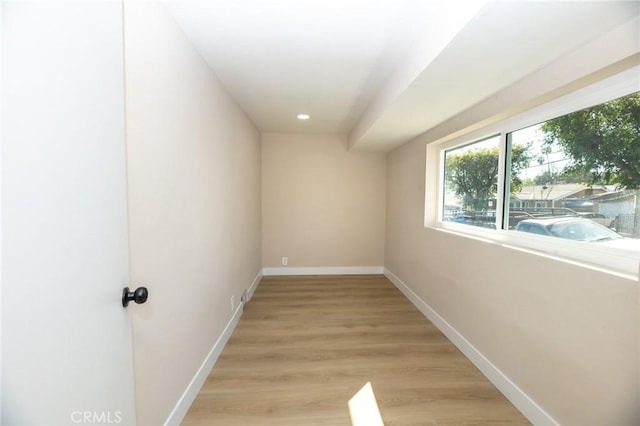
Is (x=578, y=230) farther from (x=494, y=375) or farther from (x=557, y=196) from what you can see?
(x=494, y=375)

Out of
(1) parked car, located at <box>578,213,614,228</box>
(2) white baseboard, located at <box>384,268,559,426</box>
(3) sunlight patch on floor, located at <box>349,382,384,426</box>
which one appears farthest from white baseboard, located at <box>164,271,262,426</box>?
(1) parked car, located at <box>578,213,614,228</box>

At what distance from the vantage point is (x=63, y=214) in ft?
2.08

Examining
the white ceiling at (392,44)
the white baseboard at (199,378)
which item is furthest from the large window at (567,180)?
the white baseboard at (199,378)

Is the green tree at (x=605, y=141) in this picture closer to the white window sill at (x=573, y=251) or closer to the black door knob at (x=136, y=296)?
the white window sill at (x=573, y=251)

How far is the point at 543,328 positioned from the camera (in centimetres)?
144

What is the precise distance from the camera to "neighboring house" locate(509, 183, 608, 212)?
54.1 inches

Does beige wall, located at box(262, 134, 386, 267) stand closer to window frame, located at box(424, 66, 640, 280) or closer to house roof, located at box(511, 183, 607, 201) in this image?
window frame, located at box(424, 66, 640, 280)

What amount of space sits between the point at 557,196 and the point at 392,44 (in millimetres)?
1408

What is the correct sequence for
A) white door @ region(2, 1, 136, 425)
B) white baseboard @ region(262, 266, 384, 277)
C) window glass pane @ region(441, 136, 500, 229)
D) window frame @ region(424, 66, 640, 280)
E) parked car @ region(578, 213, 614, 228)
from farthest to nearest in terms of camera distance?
white baseboard @ region(262, 266, 384, 277), window glass pane @ region(441, 136, 500, 229), parked car @ region(578, 213, 614, 228), window frame @ region(424, 66, 640, 280), white door @ region(2, 1, 136, 425)

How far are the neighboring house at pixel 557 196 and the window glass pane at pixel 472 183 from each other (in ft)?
0.85

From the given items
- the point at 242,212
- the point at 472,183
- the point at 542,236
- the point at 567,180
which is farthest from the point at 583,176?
the point at 242,212

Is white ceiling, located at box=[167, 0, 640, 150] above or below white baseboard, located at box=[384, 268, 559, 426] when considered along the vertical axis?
above

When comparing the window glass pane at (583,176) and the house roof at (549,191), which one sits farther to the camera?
the house roof at (549,191)

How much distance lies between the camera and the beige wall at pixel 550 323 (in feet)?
3.60
